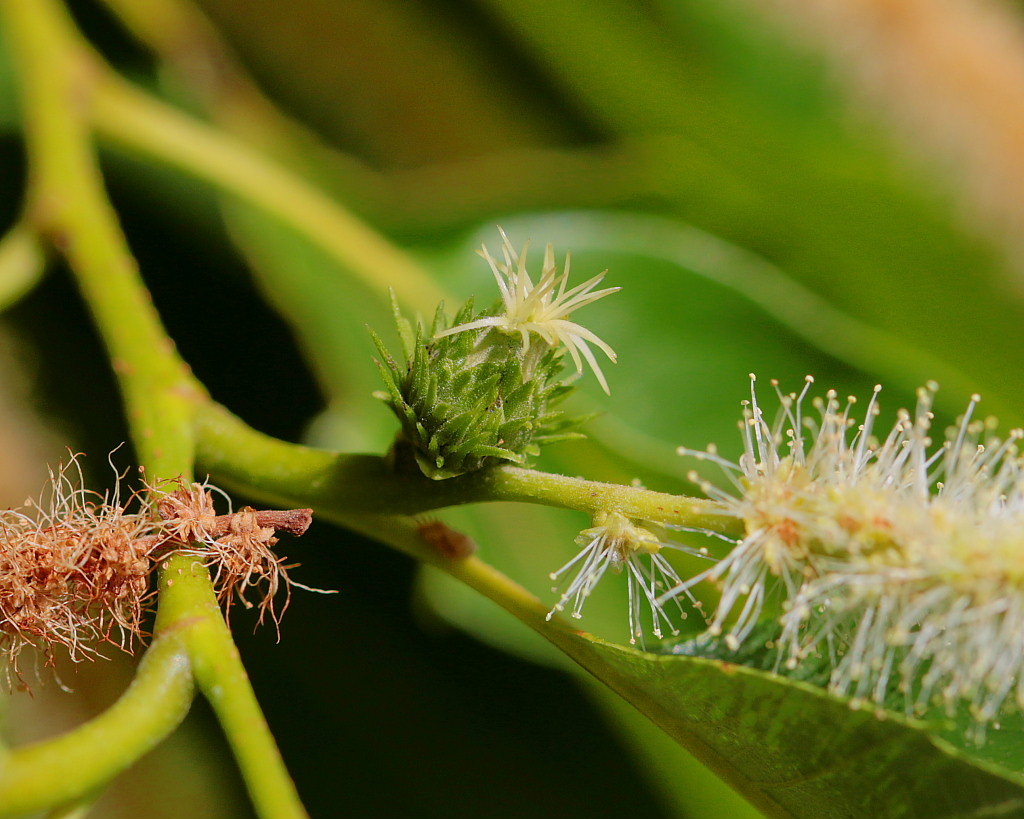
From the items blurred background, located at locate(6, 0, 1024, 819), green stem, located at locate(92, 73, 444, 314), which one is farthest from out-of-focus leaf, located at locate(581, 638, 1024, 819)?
green stem, located at locate(92, 73, 444, 314)

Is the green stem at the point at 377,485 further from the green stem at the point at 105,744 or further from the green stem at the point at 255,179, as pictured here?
the green stem at the point at 255,179

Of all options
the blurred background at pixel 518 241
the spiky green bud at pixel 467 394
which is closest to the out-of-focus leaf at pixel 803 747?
the spiky green bud at pixel 467 394

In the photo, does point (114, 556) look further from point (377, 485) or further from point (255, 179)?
point (255, 179)

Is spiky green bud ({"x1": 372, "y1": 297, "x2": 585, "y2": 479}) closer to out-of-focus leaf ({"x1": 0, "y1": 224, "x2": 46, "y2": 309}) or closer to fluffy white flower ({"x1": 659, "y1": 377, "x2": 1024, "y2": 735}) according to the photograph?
fluffy white flower ({"x1": 659, "y1": 377, "x2": 1024, "y2": 735})

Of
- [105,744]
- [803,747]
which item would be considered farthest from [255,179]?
[803,747]

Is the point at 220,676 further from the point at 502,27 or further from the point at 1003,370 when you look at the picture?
the point at 502,27

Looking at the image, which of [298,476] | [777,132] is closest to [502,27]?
[777,132]

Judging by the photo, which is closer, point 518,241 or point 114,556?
point 114,556
